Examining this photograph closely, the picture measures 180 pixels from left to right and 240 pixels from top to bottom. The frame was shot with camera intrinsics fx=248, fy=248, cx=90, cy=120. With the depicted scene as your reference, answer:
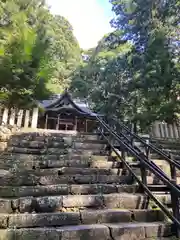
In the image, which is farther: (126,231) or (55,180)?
(55,180)

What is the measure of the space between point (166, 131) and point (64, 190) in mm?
6148

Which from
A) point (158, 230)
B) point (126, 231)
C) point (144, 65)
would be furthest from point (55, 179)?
point (144, 65)

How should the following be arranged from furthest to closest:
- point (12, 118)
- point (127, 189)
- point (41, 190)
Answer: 1. point (12, 118)
2. point (127, 189)
3. point (41, 190)

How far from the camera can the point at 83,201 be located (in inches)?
122

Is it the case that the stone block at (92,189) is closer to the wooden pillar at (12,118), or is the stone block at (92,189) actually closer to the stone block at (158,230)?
the stone block at (158,230)

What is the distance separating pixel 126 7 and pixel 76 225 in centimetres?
1090

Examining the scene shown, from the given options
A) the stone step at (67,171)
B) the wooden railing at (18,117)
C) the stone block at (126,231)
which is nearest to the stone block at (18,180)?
the stone step at (67,171)

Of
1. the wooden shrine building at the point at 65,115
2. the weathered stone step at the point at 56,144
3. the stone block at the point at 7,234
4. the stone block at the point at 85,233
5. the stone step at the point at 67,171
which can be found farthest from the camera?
the wooden shrine building at the point at 65,115

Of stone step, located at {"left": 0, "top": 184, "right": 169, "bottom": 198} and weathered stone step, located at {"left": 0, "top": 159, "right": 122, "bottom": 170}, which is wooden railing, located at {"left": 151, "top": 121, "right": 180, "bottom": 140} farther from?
stone step, located at {"left": 0, "top": 184, "right": 169, "bottom": 198}

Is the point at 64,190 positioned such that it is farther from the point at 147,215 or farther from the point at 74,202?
the point at 147,215

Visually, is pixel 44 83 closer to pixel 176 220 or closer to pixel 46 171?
pixel 46 171

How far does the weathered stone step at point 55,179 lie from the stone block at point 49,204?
1.67 feet

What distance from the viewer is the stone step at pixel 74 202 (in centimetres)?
283

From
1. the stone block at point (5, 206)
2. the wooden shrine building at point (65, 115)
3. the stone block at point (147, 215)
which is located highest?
the wooden shrine building at point (65, 115)
